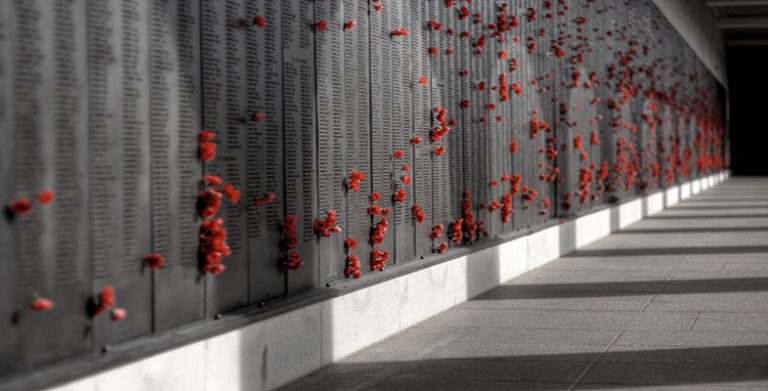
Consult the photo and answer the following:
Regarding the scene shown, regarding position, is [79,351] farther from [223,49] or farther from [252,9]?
[252,9]

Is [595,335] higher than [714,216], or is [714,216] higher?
[714,216]

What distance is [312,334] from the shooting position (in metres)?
6.17

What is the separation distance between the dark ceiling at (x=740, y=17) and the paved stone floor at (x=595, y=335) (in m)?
22.0

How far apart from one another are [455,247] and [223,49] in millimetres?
4255

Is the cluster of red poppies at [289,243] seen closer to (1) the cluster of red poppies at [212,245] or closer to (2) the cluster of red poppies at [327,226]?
(2) the cluster of red poppies at [327,226]

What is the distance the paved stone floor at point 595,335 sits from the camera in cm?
585

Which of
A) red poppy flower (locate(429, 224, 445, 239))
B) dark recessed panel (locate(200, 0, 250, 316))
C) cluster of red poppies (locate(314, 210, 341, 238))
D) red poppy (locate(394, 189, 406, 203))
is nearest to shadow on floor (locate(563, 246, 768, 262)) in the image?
red poppy flower (locate(429, 224, 445, 239))

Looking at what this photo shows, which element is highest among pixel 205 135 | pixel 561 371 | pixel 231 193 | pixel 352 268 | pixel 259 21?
pixel 259 21

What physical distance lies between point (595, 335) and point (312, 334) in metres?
2.10

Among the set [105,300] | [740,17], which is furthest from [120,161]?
[740,17]

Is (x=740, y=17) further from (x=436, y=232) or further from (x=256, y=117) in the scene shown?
(x=256, y=117)

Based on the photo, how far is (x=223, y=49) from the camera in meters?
5.34

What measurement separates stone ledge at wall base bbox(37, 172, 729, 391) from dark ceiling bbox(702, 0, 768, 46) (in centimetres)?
2407

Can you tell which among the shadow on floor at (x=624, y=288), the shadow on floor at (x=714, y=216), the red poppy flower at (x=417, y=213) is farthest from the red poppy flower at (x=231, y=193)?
the shadow on floor at (x=714, y=216)
